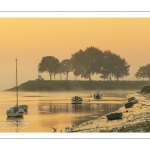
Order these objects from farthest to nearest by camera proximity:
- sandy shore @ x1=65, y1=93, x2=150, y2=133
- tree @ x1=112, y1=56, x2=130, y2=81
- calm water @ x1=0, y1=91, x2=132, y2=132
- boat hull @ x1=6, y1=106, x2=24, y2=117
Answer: boat hull @ x1=6, y1=106, x2=24, y2=117
tree @ x1=112, y1=56, x2=130, y2=81
calm water @ x1=0, y1=91, x2=132, y2=132
sandy shore @ x1=65, y1=93, x2=150, y2=133

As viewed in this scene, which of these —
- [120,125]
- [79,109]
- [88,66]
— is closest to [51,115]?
[88,66]

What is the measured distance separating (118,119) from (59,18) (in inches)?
490

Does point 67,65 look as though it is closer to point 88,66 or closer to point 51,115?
point 88,66

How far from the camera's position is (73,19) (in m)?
22.2

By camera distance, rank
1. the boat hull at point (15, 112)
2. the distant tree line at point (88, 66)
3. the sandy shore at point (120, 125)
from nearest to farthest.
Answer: the sandy shore at point (120, 125) < the distant tree line at point (88, 66) < the boat hull at point (15, 112)

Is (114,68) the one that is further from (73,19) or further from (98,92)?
(98,92)

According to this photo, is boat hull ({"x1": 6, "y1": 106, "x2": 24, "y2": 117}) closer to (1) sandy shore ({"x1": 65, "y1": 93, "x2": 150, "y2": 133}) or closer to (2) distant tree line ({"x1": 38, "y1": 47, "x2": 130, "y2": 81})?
(2) distant tree line ({"x1": 38, "y1": 47, "x2": 130, "y2": 81})

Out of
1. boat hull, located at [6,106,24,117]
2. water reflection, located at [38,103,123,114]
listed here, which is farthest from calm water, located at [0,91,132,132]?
boat hull, located at [6,106,24,117]

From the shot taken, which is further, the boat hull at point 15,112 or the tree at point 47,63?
the boat hull at point 15,112

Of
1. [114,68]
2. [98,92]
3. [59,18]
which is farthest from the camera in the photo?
[98,92]

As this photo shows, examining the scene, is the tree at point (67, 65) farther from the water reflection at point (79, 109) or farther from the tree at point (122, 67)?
the water reflection at point (79, 109)

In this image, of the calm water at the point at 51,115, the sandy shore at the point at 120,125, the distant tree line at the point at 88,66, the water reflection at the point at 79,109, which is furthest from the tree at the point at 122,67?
the calm water at the point at 51,115
